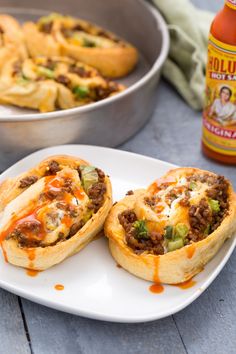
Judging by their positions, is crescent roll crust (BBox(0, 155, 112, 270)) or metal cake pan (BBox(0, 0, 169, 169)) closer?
crescent roll crust (BBox(0, 155, 112, 270))

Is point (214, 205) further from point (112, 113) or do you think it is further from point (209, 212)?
point (112, 113)

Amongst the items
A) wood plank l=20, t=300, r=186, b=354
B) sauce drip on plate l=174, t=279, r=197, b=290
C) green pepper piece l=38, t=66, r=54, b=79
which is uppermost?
sauce drip on plate l=174, t=279, r=197, b=290

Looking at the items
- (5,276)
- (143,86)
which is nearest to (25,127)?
(143,86)

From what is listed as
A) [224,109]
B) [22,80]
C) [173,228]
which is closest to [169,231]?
[173,228]

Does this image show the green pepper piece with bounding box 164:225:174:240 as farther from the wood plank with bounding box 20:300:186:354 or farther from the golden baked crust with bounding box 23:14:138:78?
the golden baked crust with bounding box 23:14:138:78

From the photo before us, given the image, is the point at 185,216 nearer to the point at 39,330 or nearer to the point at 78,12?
the point at 39,330

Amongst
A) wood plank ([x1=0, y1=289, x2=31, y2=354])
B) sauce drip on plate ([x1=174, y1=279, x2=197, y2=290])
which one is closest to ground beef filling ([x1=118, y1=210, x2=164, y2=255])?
sauce drip on plate ([x1=174, y1=279, x2=197, y2=290])

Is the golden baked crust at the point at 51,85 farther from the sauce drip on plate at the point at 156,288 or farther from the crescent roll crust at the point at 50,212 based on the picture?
the sauce drip on plate at the point at 156,288
